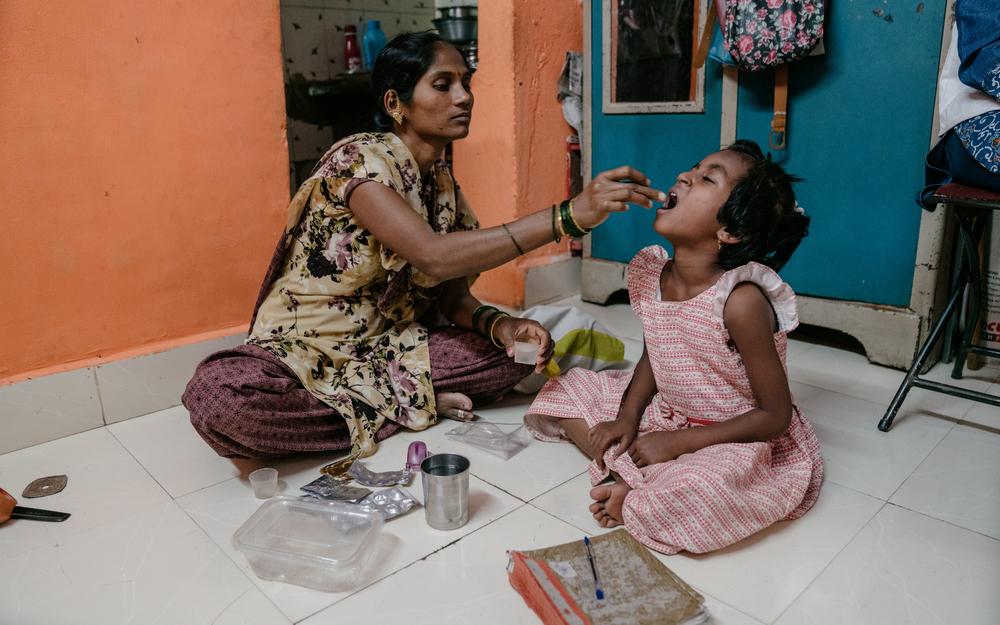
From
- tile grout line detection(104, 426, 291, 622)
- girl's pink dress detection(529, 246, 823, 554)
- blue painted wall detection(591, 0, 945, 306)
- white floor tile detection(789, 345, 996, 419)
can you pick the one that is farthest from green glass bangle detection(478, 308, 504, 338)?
blue painted wall detection(591, 0, 945, 306)

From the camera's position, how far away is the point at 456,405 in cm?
204

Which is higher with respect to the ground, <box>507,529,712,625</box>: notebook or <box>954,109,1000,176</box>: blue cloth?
<box>954,109,1000,176</box>: blue cloth

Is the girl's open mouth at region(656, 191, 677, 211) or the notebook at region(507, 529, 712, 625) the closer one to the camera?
the notebook at region(507, 529, 712, 625)

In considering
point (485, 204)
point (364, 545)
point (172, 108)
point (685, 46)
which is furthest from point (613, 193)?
point (485, 204)

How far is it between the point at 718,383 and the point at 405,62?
1156 millimetres

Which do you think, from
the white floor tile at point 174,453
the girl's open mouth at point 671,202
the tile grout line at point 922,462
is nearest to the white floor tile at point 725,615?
the tile grout line at point 922,462

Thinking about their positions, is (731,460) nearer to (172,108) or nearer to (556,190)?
(172,108)

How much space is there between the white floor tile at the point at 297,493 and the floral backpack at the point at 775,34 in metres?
1.72

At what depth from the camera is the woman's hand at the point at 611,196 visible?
57.7 inches

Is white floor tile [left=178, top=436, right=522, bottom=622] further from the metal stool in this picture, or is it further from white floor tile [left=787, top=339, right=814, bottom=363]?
white floor tile [left=787, top=339, right=814, bottom=363]

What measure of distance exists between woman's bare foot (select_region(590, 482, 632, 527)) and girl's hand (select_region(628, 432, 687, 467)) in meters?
0.08

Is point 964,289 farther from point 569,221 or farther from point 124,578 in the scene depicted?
point 124,578

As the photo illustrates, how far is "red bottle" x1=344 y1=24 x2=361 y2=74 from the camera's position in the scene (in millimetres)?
3830

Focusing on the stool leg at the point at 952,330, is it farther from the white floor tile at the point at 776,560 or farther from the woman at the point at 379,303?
the woman at the point at 379,303
